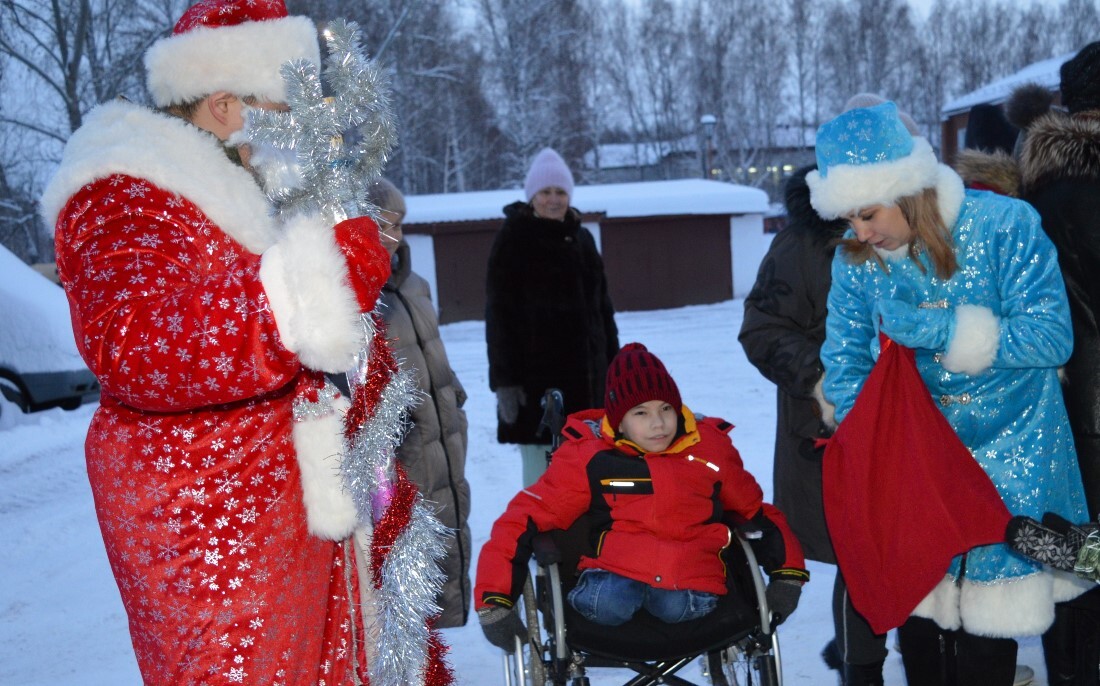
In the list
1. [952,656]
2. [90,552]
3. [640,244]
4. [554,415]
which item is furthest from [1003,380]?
[640,244]

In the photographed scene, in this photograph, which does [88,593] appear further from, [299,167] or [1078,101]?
[1078,101]

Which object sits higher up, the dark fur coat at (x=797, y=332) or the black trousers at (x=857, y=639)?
the dark fur coat at (x=797, y=332)

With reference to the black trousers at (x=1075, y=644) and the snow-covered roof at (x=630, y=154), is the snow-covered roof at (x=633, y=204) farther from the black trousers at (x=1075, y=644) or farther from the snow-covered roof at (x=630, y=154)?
the snow-covered roof at (x=630, y=154)

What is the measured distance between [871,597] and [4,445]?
278 inches

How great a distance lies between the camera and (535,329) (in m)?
4.63

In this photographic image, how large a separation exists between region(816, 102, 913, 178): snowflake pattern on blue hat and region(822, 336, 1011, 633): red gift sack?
0.47m

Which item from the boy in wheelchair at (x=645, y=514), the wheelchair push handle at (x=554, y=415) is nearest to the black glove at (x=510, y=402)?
the wheelchair push handle at (x=554, y=415)

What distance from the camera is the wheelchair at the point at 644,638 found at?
2.73 metres

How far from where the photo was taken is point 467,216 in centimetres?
1875

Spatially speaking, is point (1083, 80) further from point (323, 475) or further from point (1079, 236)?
point (323, 475)

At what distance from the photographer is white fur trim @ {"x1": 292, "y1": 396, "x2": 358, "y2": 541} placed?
1.74 m

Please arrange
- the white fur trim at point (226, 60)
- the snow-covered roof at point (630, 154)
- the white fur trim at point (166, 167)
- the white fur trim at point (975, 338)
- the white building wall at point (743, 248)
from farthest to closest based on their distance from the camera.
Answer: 1. the snow-covered roof at point (630, 154)
2. the white building wall at point (743, 248)
3. the white fur trim at point (975, 338)
4. the white fur trim at point (226, 60)
5. the white fur trim at point (166, 167)

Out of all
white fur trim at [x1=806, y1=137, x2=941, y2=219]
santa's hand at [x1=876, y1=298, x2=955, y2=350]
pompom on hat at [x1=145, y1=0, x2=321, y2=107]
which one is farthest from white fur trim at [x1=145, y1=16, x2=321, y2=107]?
santa's hand at [x1=876, y1=298, x2=955, y2=350]

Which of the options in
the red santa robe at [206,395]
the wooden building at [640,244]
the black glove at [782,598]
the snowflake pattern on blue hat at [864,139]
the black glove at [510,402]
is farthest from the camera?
the wooden building at [640,244]
